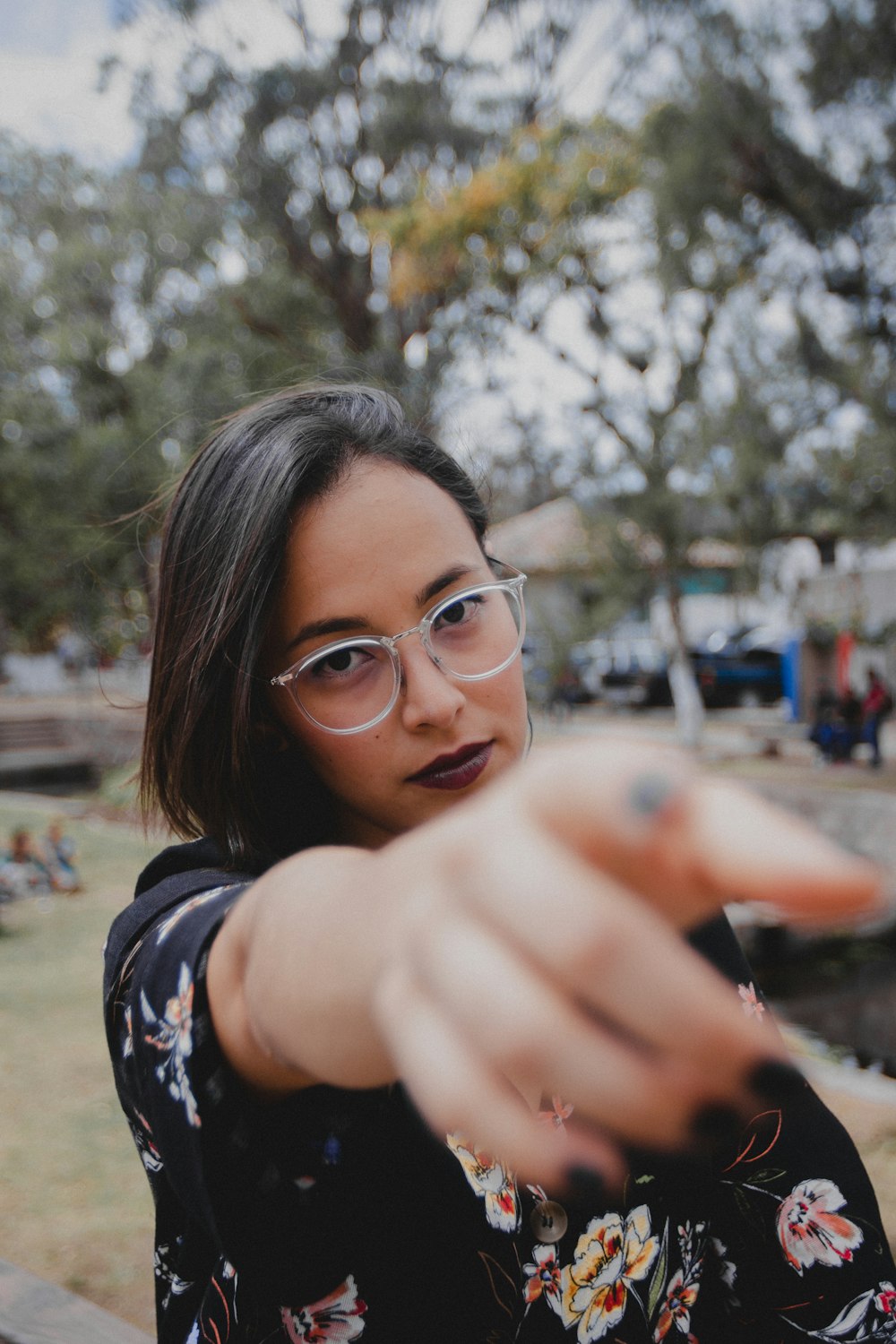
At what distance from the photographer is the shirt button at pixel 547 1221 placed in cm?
115

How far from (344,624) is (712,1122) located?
74cm

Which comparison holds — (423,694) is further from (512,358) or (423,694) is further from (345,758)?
(512,358)

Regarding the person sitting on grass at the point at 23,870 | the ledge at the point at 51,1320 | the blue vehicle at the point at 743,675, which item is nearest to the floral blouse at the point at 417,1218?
the ledge at the point at 51,1320

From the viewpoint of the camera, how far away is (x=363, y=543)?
1.14 meters

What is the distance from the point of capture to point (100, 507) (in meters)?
14.5

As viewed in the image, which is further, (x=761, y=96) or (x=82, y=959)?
(x=761, y=96)

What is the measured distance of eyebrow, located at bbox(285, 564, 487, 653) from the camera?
1127 mm

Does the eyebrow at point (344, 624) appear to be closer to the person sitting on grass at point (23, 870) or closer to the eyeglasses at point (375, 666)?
the eyeglasses at point (375, 666)

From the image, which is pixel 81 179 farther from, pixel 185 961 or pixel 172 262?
pixel 185 961

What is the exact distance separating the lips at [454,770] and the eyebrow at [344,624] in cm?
18

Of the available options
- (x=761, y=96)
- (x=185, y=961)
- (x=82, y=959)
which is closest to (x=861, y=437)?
(x=761, y=96)

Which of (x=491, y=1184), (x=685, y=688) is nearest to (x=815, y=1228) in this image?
(x=491, y=1184)

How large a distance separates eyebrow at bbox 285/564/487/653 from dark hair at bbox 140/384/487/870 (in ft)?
0.16

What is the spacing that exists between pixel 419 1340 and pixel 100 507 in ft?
48.3
